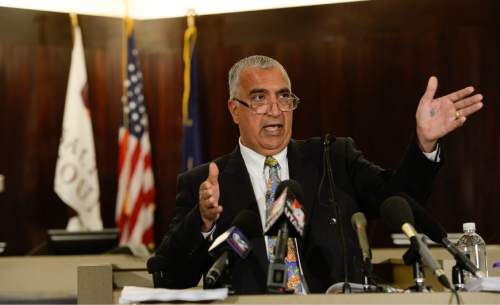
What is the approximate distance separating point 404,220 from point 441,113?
71 centimetres

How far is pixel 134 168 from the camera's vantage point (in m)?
7.21

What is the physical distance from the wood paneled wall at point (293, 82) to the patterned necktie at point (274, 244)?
14.0 ft

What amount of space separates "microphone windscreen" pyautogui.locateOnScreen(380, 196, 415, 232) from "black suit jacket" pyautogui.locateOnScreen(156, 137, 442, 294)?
47 cm

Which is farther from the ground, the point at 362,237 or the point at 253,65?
the point at 253,65

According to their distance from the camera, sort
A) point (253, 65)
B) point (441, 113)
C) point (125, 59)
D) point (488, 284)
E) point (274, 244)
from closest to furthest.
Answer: point (488, 284) → point (441, 113) → point (274, 244) → point (253, 65) → point (125, 59)

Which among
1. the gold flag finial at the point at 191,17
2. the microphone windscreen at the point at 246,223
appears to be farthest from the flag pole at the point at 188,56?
the microphone windscreen at the point at 246,223

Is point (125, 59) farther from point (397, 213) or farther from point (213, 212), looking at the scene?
point (397, 213)

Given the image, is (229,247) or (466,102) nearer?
(229,247)

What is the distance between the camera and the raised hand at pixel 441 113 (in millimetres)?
2795

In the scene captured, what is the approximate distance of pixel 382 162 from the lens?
7531mm

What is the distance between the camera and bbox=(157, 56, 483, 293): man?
282cm

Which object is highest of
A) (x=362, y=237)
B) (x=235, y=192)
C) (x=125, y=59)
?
(x=125, y=59)

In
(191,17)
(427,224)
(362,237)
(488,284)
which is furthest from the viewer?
(191,17)

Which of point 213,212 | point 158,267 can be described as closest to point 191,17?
point 158,267
